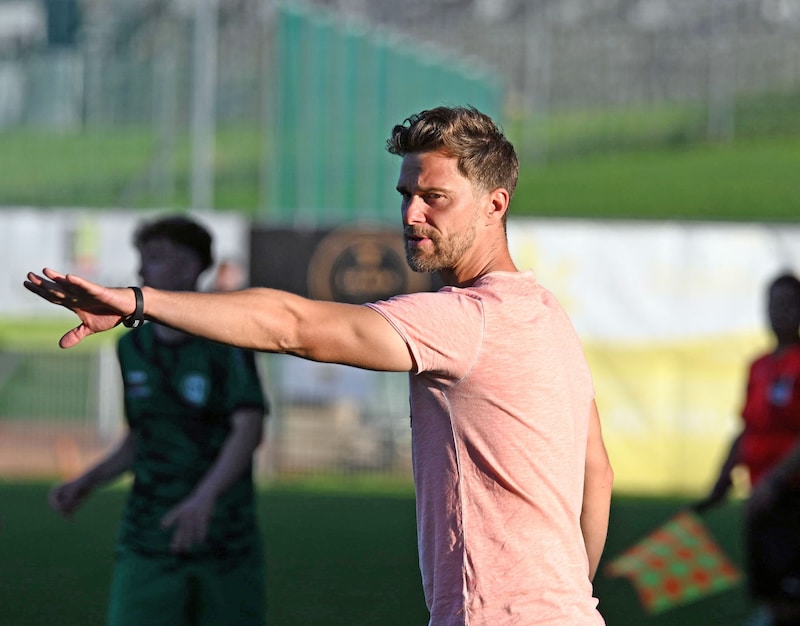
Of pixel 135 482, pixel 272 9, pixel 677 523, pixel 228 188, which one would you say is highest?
pixel 272 9

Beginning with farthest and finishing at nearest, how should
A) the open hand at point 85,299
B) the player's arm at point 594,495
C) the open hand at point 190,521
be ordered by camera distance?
the open hand at point 190,521 → the player's arm at point 594,495 → the open hand at point 85,299

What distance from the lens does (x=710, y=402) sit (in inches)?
627

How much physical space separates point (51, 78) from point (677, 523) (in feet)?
54.6

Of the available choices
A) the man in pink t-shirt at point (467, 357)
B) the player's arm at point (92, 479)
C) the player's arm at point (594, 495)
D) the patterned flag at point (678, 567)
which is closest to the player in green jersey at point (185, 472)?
the player's arm at point (92, 479)

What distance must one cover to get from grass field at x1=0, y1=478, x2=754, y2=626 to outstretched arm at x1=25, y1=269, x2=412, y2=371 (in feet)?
19.5

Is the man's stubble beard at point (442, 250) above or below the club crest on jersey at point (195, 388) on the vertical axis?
above

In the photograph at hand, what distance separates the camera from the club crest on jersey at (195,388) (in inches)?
228

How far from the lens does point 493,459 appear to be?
11.0 ft

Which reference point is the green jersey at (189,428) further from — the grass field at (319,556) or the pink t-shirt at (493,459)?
the grass field at (319,556)

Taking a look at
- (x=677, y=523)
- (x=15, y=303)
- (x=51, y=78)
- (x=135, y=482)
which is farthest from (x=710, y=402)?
(x=51, y=78)

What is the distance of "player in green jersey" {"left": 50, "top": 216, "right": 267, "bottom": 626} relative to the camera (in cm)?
564

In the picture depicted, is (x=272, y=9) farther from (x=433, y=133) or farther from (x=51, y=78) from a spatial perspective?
(x=433, y=133)

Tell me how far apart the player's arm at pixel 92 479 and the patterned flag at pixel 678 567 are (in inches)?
167

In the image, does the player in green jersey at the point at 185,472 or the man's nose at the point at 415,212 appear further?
the player in green jersey at the point at 185,472
